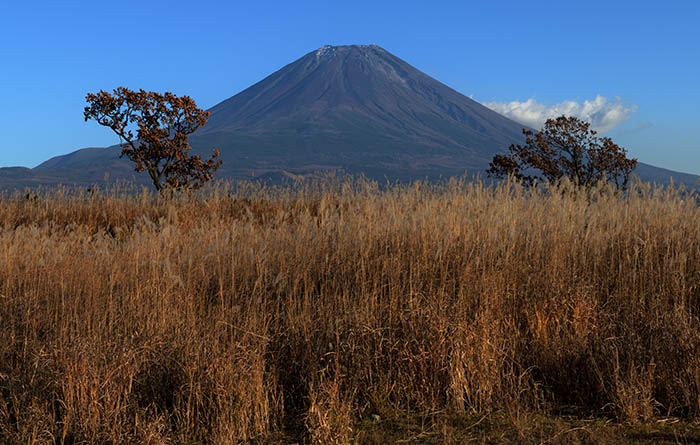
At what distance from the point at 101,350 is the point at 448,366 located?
7.97 ft

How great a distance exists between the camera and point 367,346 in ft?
13.9

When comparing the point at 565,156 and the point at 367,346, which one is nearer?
the point at 367,346

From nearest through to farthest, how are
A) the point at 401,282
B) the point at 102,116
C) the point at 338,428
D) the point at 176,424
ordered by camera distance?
the point at 338,428, the point at 176,424, the point at 401,282, the point at 102,116

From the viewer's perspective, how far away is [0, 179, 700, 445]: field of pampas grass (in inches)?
148

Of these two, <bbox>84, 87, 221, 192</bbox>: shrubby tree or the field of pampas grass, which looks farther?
<bbox>84, 87, 221, 192</bbox>: shrubby tree

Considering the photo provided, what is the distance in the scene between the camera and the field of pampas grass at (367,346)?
375 cm

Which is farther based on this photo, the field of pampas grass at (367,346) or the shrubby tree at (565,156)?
the shrubby tree at (565,156)

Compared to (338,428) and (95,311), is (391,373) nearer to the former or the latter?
(338,428)

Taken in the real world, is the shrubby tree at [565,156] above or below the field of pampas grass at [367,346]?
above

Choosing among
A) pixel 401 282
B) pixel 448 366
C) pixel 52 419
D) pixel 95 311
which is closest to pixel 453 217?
pixel 401 282

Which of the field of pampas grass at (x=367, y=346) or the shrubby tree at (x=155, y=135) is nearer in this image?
the field of pampas grass at (x=367, y=346)

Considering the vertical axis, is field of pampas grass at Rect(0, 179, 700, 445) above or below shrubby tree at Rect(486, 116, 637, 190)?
below

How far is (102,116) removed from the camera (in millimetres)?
18953

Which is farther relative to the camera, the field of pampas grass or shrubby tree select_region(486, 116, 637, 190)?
shrubby tree select_region(486, 116, 637, 190)
